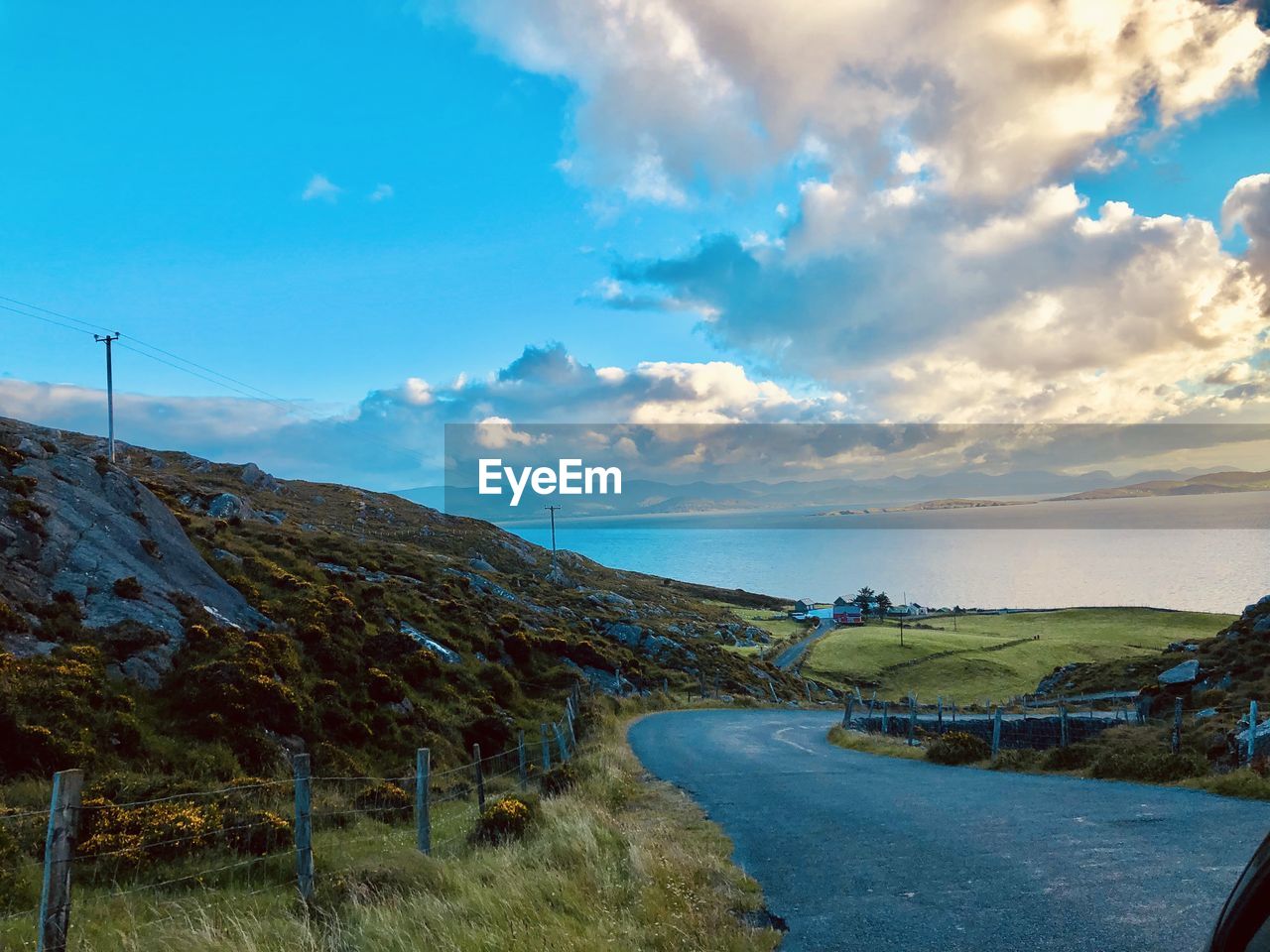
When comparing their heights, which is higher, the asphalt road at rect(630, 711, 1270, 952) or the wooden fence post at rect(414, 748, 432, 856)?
the wooden fence post at rect(414, 748, 432, 856)

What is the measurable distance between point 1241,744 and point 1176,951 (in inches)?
571

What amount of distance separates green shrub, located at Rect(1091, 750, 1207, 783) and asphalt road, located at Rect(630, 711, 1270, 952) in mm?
626

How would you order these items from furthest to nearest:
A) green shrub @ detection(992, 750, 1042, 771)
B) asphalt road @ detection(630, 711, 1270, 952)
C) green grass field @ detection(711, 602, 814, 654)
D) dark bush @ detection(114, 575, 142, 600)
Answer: green grass field @ detection(711, 602, 814, 654), dark bush @ detection(114, 575, 142, 600), green shrub @ detection(992, 750, 1042, 771), asphalt road @ detection(630, 711, 1270, 952)

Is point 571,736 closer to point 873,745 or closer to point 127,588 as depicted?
point 873,745

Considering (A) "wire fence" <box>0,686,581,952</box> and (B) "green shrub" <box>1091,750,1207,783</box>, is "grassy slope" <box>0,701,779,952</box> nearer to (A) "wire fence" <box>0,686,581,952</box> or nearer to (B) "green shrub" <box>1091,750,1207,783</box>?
(A) "wire fence" <box>0,686,581,952</box>

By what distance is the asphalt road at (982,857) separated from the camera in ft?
26.9

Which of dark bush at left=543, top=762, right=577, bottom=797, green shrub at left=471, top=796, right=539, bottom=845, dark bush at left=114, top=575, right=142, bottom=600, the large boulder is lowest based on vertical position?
the large boulder

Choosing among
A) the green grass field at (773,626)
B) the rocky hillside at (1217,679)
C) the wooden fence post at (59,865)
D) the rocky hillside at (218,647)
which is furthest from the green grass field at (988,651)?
the wooden fence post at (59,865)

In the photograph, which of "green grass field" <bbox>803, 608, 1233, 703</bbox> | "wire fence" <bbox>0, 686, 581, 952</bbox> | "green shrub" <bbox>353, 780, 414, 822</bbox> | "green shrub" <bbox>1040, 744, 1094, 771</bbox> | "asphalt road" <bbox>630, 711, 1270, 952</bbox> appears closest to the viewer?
Answer: "wire fence" <bbox>0, 686, 581, 952</bbox>

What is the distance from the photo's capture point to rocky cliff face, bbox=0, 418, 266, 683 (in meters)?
20.5

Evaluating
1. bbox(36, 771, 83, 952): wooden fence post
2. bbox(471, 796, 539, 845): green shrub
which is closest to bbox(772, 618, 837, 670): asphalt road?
bbox(471, 796, 539, 845): green shrub

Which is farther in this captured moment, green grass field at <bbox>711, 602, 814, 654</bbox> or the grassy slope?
green grass field at <bbox>711, 602, 814, 654</bbox>

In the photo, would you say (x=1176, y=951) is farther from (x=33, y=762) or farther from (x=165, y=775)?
(x=33, y=762)

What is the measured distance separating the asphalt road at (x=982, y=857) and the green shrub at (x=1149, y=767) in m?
0.63
